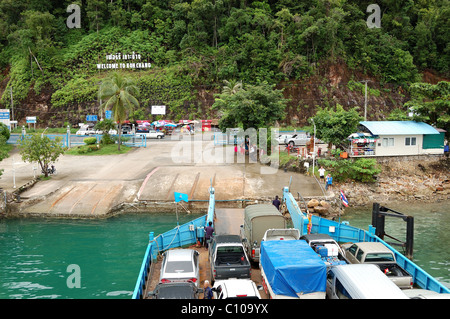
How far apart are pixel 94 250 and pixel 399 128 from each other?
30257 millimetres

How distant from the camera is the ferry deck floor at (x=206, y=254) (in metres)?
Result: 16.4

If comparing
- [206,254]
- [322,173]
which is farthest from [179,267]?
[322,173]

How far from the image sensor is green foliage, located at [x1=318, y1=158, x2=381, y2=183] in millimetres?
34500

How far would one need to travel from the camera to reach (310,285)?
1282 centimetres

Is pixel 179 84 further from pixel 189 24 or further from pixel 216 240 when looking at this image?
pixel 216 240

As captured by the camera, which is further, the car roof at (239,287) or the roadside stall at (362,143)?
the roadside stall at (362,143)

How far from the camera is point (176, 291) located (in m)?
13.6

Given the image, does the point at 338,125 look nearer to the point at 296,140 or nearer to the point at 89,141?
the point at 296,140

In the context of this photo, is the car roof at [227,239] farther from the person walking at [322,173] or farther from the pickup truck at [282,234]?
the person walking at [322,173]

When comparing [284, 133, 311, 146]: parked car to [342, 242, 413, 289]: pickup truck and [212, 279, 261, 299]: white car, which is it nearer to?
[342, 242, 413, 289]: pickup truck

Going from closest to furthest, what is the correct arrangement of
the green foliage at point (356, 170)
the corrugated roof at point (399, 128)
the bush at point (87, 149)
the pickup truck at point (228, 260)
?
the pickup truck at point (228, 260), the green foliage at point (356, 170), the corrugated roof at point (399, 128), the bush at point (87, 149)

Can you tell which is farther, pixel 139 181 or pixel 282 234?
pixel 139 181

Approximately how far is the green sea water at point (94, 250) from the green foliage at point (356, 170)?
4.00m

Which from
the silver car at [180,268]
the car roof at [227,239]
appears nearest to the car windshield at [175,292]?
the silver car at [180,268]
